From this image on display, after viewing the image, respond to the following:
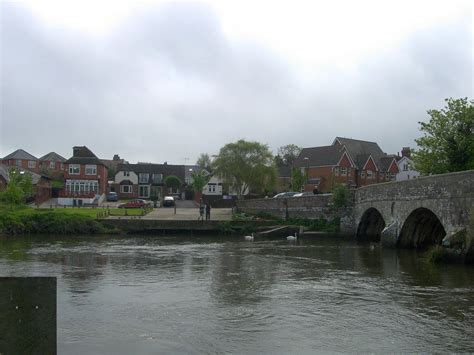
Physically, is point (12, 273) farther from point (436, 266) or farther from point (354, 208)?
point (354, 208)

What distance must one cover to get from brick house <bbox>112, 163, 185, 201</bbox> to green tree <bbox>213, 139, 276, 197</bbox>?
2396 cm

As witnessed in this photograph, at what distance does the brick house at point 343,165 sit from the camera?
8750 centimetres

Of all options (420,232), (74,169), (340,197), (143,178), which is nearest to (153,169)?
(143,178)

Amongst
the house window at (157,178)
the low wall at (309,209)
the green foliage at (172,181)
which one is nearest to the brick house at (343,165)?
the low wall at (309,209)

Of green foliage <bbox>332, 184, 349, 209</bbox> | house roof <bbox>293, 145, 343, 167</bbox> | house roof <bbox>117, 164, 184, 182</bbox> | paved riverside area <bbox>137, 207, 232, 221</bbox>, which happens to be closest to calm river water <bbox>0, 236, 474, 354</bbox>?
green foliage <bbox>332, 184, 349, 209</bbox>

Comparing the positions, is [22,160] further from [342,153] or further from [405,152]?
[405,152]

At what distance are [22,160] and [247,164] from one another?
59720 millimetres

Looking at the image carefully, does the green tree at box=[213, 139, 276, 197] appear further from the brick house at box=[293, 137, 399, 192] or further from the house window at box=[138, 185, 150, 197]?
the house window at box=[138, 185, 150, 197]

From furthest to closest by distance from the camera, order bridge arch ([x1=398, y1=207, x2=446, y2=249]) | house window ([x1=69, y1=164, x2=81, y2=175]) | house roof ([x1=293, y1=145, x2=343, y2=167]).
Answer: house roof ([x1=293, y1=145, x2=343, y2=167])
house window ([x1=69, y1=164, x2=81, y2=175])
bridge arch ([x1=398, y1=207, x2=446, y2=249])

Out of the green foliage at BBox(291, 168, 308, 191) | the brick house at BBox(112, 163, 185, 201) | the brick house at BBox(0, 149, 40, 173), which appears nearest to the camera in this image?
the green foliage at BBox(291, 168, 308, 191)

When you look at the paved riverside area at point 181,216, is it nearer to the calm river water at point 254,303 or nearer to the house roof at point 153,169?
the calm river water at point 254,303

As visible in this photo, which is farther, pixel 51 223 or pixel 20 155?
pixel 20 155

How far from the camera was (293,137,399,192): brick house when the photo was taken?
8750 centimetres

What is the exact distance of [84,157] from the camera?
3324 inches
